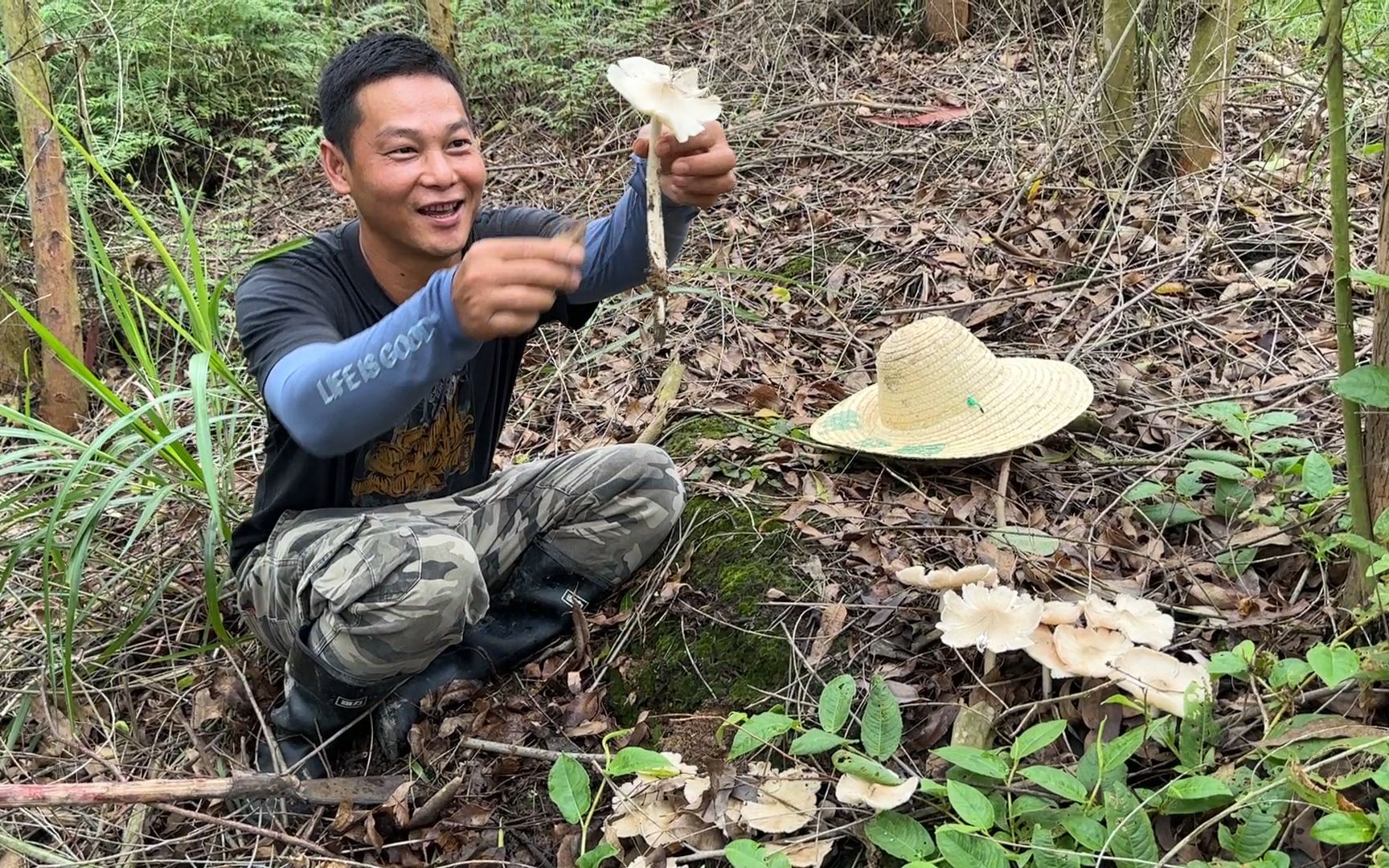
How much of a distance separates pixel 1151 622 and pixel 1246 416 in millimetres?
953

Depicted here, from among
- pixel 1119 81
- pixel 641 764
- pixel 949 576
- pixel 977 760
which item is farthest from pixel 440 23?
pixel 977 760

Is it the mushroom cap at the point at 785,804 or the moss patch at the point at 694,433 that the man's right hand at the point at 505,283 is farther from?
the moss patch at the point at 694,433

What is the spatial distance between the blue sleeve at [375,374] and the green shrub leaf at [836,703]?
0.85 m

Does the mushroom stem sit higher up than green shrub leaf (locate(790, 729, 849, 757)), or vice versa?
the mushroom stem

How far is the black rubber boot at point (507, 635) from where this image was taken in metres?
2.29

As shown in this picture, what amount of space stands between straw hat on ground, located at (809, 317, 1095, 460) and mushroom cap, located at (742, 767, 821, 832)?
3.28 feet

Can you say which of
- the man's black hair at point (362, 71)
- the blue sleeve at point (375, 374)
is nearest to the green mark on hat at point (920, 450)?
the blue sleeve at point (375, 374)

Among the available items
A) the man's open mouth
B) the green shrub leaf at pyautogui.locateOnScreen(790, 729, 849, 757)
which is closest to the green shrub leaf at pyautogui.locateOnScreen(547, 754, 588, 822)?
the green shrub leaf at pyautogui.locateOnScreen(790, 729, 849, 757)

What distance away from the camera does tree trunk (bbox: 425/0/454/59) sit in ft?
18.5

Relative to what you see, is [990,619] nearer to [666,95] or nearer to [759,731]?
[759,731]

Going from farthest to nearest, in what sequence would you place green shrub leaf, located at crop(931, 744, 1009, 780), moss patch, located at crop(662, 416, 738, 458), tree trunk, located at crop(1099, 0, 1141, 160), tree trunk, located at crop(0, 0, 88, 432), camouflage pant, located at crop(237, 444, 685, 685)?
tree trunk, located at crop(1099, 0, 1141, 160) < tree trunk, located at crop(0, 0, 88, 432) < moss patch, located at crop(662, 416, 738, 458) < camouflage pant, located at crop(237, 444, 685, 685) < green shrub leaf, located at crop(931, 744, 1009, 780)

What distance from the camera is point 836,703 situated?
1.63 metres

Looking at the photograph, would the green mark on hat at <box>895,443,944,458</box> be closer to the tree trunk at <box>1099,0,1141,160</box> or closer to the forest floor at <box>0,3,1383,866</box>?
the forest floor at <box>0,3,1383,866</box>

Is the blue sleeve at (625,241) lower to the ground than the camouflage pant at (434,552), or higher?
higher
